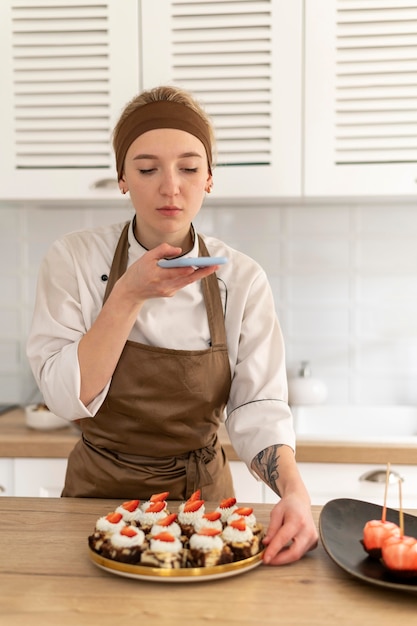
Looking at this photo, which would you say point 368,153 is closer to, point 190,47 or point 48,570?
point 190,47

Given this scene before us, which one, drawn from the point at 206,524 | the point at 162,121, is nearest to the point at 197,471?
the point at 206,524

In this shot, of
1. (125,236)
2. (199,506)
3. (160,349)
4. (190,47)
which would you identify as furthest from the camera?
(190,47)

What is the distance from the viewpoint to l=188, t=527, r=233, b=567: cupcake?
1.00 meters

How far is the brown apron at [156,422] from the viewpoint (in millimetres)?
1529

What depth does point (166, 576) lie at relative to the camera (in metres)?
0.98

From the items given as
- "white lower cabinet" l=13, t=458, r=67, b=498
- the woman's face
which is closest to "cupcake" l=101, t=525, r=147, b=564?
the woman's face

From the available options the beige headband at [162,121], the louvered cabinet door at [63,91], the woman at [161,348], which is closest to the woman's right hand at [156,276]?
the woman at [161,348]

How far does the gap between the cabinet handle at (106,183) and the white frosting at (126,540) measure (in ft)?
5.09

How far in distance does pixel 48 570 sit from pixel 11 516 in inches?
10.8

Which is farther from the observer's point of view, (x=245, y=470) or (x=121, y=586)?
(x=245, y=470)

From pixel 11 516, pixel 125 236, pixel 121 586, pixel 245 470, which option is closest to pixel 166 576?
pixel 121 586

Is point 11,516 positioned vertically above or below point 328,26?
below

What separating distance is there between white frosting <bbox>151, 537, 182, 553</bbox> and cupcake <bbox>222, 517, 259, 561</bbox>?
0.25 ft

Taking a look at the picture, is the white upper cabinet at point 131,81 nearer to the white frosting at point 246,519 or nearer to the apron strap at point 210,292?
the apron strap at point 210,292
